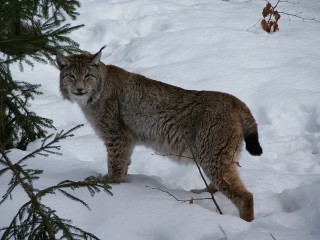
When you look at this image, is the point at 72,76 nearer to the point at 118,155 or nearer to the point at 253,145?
the point at 118,155

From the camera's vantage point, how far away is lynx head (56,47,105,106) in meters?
5.18

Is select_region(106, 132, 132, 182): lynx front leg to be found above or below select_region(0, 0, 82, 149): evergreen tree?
below

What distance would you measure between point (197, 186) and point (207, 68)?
138 inches

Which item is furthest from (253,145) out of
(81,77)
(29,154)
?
(29,154)

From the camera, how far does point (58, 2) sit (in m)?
4.21

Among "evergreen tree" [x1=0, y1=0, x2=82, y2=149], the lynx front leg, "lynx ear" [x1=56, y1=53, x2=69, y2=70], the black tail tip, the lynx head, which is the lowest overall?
the lynx front leg

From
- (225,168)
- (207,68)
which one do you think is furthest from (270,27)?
(225,168)

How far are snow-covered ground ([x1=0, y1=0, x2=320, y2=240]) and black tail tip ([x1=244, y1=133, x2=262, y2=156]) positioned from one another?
507mm

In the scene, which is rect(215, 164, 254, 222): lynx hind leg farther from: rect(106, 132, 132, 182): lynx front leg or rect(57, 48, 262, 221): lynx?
rect(106, 132, 132, 182): lynx front leg

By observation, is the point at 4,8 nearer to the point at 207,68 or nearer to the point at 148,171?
the point at 148,171

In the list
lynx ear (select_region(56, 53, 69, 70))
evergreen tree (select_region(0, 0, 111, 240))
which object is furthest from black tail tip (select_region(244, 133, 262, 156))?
lynx ear (select_region(56, 53, 69, 70))

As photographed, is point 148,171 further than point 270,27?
No

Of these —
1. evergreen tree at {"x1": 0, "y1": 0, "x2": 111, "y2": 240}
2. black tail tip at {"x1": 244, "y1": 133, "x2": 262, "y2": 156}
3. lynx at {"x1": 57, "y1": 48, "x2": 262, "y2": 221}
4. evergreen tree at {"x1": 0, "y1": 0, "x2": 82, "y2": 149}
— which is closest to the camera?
evergreen tree at {"x1": 0, "y1": 0, "x2": 111, "y2": 240}

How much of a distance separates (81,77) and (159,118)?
1.07 metres
